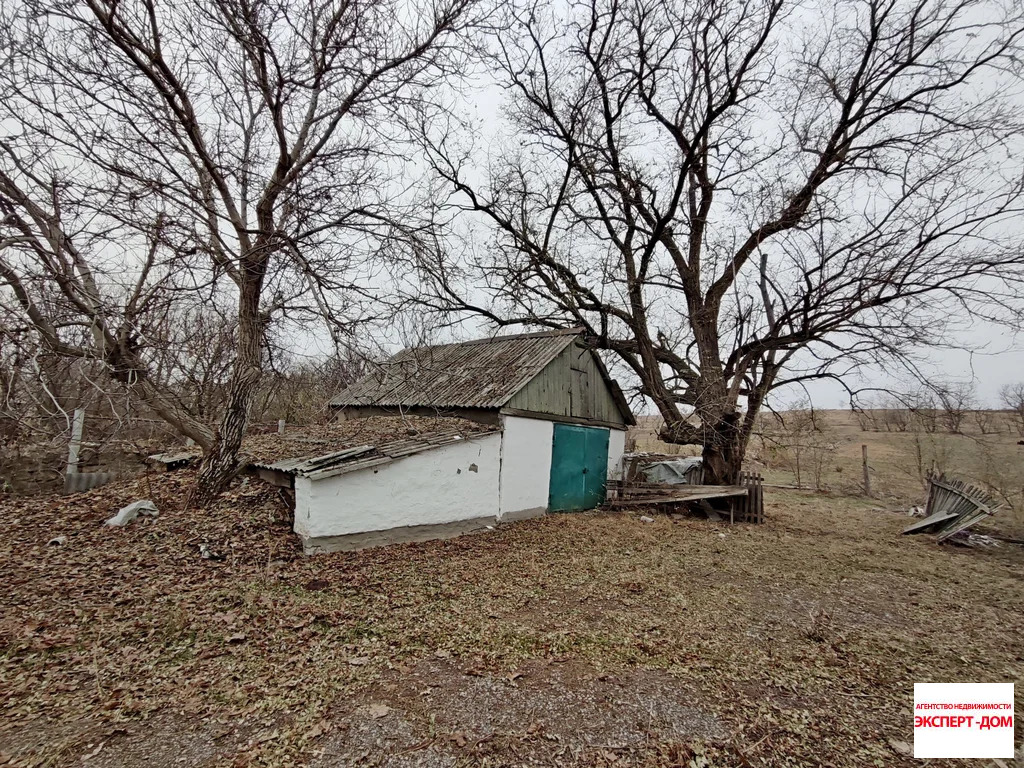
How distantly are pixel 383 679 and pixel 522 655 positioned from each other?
4.38 ft

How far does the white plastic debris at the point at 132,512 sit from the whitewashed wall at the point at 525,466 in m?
6.33

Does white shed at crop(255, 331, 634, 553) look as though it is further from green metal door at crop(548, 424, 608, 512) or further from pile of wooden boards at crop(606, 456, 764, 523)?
pile of wooden boards at crop(606, 456, 764, 523)

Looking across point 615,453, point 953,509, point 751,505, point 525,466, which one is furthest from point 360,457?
point 953,509

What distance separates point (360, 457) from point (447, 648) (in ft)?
13.3

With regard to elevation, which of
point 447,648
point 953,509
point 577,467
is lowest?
point 447,648

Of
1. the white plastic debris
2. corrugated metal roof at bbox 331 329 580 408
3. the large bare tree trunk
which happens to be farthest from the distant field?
the white plastic debris

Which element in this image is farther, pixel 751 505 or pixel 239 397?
pixel 751 505

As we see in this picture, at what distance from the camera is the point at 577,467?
12.1m

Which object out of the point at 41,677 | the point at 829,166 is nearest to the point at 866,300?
the point at 829,166

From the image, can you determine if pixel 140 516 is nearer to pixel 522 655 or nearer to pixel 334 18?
pixel 522 655

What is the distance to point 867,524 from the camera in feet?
39.2

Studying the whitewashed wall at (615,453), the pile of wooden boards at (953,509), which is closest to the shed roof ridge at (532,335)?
the whitewashed wall at (615,453)

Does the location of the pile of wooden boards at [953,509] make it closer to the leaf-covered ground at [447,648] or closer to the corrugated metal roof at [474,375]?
the leaf-covered ground at [447,648]

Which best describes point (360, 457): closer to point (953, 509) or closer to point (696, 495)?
point (696, 495)
